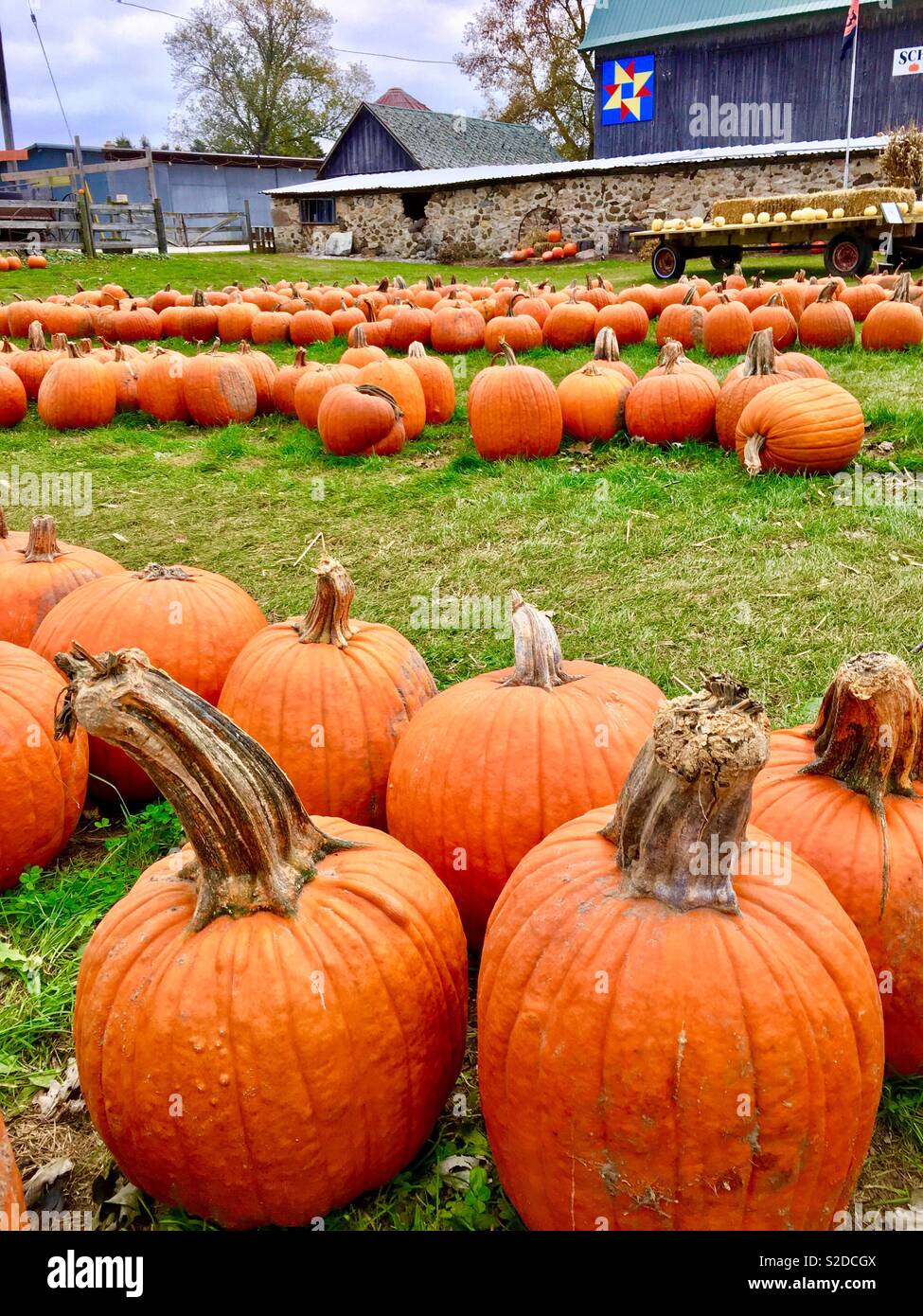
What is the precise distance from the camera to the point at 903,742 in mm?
2014

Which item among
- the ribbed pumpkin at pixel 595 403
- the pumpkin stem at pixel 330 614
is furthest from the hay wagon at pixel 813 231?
the pumpkin stem at pixel 330 614

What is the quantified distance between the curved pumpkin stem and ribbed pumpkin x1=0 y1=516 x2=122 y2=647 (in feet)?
9.73

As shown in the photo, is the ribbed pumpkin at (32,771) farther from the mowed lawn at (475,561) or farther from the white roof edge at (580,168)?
the white roof edge at (580,168)

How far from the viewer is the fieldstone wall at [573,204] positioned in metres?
21.9

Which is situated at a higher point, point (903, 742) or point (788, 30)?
point (788, 30)

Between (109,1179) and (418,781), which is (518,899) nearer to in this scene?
(418,781)

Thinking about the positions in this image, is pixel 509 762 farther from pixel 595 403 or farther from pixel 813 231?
pixel 813 231

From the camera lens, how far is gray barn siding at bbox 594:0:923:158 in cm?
2664

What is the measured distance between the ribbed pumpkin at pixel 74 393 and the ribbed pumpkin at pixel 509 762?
7599mm

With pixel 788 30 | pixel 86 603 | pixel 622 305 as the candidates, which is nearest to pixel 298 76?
pixel 788 30

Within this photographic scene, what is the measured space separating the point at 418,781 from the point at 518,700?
342 mm

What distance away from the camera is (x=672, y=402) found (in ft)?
22.3

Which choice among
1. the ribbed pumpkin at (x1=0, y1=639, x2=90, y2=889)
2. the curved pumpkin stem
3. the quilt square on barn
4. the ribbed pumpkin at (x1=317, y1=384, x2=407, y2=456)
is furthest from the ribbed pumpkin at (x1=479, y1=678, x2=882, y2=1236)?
the quilt square on barn

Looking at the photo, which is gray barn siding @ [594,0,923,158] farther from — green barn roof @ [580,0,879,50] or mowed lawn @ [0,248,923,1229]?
mowed lawn @ [0,248,923,1229]
